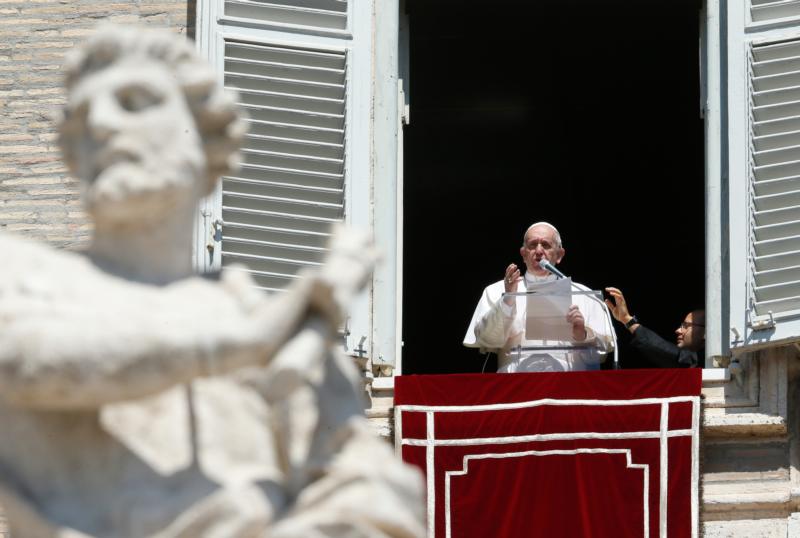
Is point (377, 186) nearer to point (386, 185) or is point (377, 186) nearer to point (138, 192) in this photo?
point (386, 185)

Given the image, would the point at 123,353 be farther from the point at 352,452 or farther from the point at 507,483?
the point at 507,483

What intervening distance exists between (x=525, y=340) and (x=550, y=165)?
21.0 feet

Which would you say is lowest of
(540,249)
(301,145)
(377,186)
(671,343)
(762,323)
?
(671,343)

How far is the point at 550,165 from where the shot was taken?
1700 centimetres

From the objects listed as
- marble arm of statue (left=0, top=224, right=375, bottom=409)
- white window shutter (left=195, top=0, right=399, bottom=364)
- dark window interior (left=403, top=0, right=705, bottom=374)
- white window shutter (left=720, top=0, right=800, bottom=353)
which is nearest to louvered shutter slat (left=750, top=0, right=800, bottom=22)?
white window shutter (left=720, top=0, right=800, bottom=353)

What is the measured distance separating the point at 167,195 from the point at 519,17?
391 inches

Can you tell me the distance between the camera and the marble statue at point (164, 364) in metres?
4.75

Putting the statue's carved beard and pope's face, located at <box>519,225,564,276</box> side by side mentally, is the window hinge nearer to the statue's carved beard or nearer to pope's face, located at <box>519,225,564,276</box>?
pope's face, located at <box>519,225,564,276</box>

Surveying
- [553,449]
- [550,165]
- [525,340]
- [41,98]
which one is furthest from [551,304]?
[550,165]

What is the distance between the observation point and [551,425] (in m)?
10.6

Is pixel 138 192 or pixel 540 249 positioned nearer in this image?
pixel 138 192

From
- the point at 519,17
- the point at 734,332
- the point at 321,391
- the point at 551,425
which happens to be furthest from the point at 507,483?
the point at 321,391

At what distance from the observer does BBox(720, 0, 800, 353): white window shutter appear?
1023cm

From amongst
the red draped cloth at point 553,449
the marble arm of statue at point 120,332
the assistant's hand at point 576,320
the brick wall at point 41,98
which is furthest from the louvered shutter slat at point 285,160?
the marble arm of statue at point 120,332
